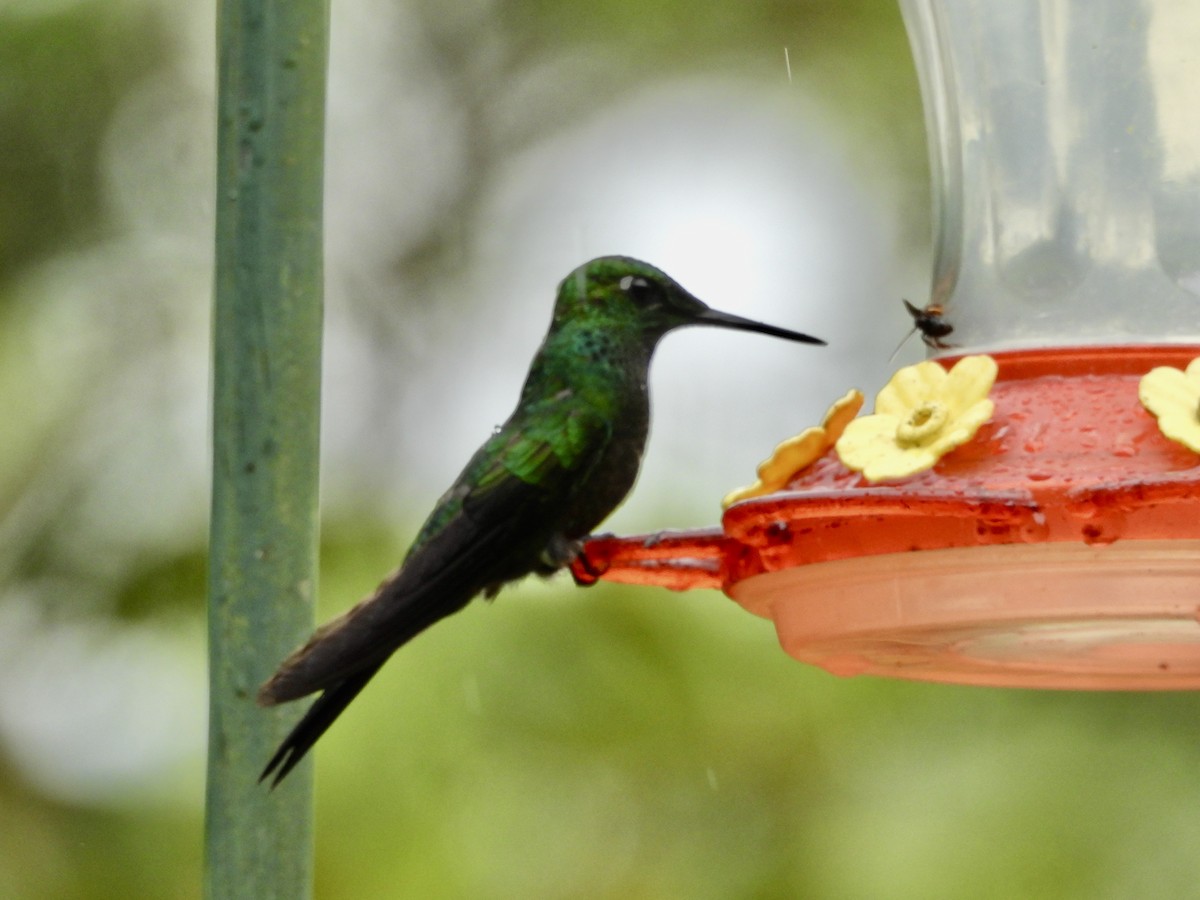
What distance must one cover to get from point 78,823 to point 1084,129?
12.7ft

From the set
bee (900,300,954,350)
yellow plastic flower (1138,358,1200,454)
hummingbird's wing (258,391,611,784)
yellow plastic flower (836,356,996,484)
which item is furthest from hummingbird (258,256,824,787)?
yellow plastic flower (1138,358,1200,454)

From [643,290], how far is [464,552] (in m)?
0.79

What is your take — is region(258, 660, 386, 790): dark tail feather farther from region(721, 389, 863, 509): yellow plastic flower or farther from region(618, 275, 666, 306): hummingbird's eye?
region(618, 275, 666, 306): hummingbird's eye

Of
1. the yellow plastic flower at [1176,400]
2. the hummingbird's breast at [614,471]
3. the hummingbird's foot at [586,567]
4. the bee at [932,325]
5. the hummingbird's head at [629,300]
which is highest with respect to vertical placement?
the hummingbird's head at [629,300]

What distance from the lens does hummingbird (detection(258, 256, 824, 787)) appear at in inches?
98.4

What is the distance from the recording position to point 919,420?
240cm

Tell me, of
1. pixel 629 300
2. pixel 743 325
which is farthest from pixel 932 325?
pixel 629 300

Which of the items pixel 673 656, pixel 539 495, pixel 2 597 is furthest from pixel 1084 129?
pixel 2 597

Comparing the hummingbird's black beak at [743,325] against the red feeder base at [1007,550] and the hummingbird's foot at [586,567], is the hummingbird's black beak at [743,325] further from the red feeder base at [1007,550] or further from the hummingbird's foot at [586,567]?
the hummingbird's foot at [586,567]

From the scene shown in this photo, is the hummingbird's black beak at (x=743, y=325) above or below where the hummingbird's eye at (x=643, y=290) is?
below

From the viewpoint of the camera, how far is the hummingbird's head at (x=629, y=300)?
327 centimetres

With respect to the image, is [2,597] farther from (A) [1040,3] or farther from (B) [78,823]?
(A) [1040,3]

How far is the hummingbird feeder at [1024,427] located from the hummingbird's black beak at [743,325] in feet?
0.40

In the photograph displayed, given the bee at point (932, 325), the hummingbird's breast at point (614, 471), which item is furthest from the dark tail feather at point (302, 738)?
the bee at point (932, 325)
